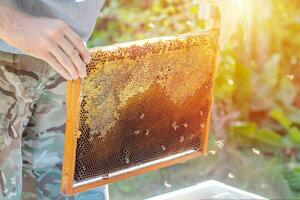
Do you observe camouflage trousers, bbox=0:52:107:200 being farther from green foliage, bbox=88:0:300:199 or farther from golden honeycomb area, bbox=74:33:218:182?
green foliage, bbox=88:0:300:199

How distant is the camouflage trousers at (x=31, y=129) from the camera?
1421 mm

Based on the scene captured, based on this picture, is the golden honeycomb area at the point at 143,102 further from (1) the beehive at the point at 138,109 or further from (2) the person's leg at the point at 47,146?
(2) the person's leg at the point at 47,146

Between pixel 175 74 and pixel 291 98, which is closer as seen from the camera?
pixel 175 74

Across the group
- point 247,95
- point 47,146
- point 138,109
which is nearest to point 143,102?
point 138,109

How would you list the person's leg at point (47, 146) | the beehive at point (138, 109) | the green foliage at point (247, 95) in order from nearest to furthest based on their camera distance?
1. the beehive at point (138, 109)
2. the person's leg at point (47, 146)
3. the green foliage at point (247, 95)

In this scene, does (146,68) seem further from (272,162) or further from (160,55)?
(272,162)

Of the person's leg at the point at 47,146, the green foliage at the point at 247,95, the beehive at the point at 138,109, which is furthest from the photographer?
the green foliage at the point at 247,95

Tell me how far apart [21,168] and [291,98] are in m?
1.96

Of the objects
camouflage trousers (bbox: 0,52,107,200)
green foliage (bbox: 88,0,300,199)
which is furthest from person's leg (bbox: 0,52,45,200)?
green foliage (bbox: 88,0,300,199)

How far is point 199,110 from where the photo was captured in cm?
168

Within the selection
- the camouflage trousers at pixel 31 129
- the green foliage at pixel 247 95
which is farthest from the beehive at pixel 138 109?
the green foliage at pixel 247 95

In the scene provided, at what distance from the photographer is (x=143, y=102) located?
153 centimetres

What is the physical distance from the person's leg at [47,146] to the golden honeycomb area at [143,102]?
143 mm

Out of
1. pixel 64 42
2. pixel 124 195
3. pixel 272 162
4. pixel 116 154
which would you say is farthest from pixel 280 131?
pixel 64 42
